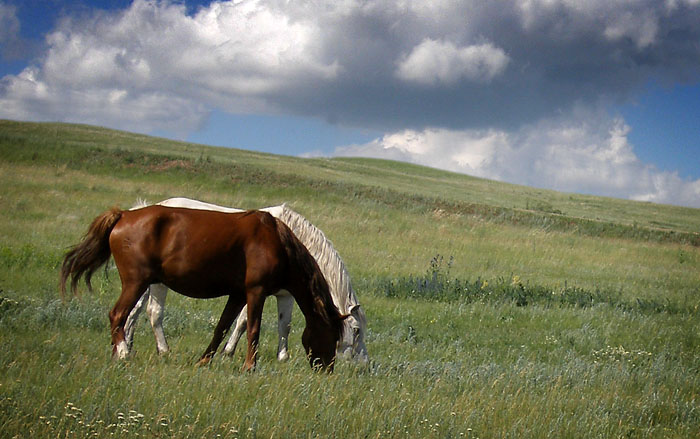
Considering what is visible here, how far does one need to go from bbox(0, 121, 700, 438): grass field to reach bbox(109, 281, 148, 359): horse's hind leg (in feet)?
0.64

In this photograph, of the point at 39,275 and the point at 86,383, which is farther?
the point at 39,275

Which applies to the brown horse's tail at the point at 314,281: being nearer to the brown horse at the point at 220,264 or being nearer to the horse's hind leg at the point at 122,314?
the brown horse at the point at 220,264

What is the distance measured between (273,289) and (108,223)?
1.86 metres

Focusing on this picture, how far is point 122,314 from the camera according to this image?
5633 millimetres

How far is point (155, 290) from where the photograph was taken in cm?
725

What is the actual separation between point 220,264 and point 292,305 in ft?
4.21

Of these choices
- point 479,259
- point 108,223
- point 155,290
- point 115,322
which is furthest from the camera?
point 479,259

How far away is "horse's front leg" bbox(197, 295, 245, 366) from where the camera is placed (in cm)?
590

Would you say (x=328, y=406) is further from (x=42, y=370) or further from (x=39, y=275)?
(x=39, y=275)

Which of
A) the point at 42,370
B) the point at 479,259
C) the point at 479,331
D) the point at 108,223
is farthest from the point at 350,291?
the point at 479,259

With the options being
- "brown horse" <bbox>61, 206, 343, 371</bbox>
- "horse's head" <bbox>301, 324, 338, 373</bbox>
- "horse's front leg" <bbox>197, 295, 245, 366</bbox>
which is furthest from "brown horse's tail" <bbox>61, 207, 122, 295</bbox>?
"horse's head" <bbox>301, 324, 338, 373</bbox>

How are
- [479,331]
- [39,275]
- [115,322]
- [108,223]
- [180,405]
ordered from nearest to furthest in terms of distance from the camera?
[180,405], [115,322], [108,223], [479,331], [39,275]

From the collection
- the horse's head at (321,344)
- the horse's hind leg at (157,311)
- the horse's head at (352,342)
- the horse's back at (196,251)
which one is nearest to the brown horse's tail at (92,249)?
the horse's back at (196,251)

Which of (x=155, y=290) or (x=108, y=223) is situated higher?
(x=108, y=223)
